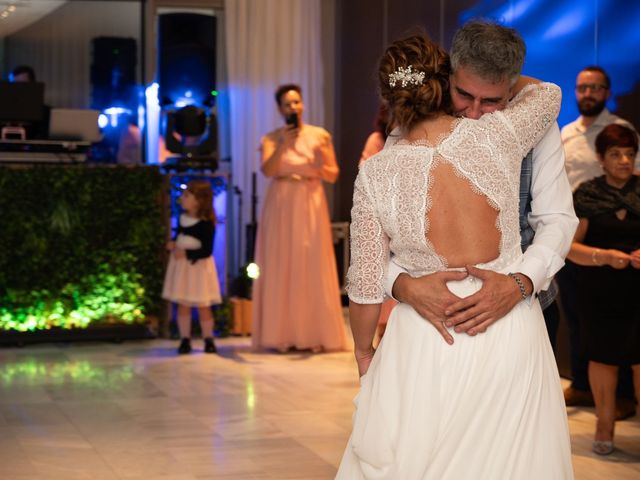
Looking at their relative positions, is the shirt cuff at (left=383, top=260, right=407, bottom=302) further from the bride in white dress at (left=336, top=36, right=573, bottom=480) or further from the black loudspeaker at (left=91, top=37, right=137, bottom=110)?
the black loudspeaker at (left=91, top=37, right=137, bottom=110)

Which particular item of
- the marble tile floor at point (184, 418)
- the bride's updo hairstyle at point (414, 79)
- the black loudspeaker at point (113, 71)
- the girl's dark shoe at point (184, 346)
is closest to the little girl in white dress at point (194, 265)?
the girl's dark shoe at point (184, 346)

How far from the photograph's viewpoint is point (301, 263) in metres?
7.52

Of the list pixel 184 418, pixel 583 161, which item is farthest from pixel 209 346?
pixel 583 161

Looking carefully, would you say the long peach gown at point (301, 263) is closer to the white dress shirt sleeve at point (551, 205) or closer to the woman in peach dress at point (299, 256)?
the woman in peach dress at point (299, 256)

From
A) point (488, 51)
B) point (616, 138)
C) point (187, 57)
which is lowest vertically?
point (616, 138)

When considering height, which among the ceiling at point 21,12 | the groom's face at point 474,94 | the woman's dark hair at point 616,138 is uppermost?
the ceiling at point 21,12

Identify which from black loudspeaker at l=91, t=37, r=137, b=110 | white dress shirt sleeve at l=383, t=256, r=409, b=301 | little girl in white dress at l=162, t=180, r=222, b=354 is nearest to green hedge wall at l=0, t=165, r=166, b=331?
little girl in white dress at l=162, t=180, r=222, b=354

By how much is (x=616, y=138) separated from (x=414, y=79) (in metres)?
2.49

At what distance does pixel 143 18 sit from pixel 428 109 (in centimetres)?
→ 950

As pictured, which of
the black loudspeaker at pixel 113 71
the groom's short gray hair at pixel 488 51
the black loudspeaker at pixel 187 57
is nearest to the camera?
the groom's short gray hair at pixel 488 51

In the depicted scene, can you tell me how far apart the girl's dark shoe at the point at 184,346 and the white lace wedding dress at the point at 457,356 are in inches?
202

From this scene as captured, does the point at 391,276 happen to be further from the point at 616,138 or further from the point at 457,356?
the point at 616,138

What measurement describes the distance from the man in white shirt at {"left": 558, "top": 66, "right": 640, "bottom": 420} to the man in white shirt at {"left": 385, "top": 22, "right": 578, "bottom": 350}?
309 centimetres

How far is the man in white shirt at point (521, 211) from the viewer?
2.22 m
